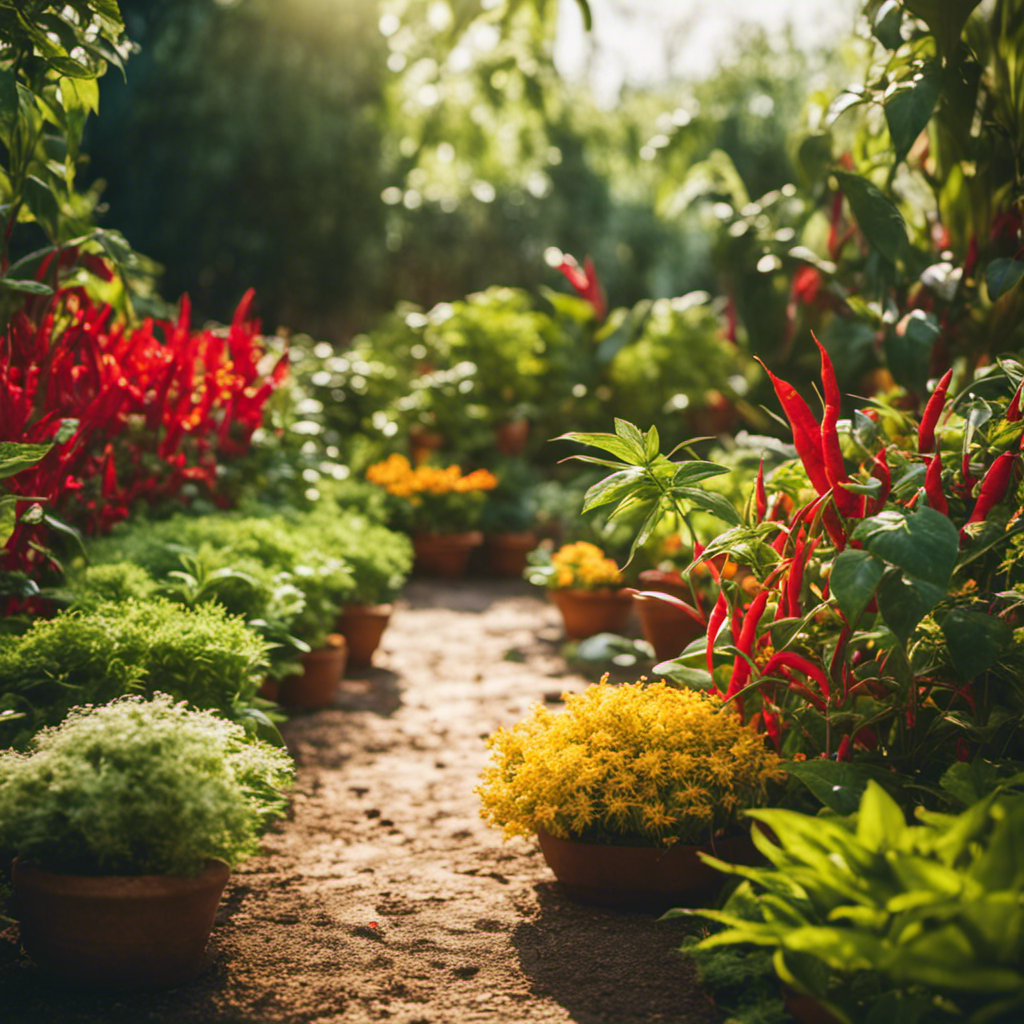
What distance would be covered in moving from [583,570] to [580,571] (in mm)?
21

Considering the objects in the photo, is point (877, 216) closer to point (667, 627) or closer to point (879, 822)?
point (667, 627)

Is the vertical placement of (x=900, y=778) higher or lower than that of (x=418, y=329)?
lower

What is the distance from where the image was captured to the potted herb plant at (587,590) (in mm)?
4453

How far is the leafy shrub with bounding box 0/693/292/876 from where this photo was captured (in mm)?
1654

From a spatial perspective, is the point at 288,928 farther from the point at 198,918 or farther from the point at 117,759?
the point at 117,759

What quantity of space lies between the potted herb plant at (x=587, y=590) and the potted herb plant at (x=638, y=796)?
218 centimetres

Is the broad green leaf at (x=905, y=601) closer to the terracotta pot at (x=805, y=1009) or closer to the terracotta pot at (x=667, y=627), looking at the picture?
the terracotta pot at (x=805, y=1009)

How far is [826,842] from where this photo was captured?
1.47 m

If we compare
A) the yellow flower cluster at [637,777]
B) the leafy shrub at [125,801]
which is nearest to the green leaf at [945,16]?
the yellow flower cluster at [637,777]

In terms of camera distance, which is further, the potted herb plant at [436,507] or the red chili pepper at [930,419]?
the potted herb plant at [436,507]

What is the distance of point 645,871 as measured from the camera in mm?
2135

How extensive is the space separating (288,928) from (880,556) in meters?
1.51

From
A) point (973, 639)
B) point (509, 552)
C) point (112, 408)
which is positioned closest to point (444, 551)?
point (509, 552)

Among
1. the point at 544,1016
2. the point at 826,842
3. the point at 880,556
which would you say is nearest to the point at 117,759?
the point at 544,1016
